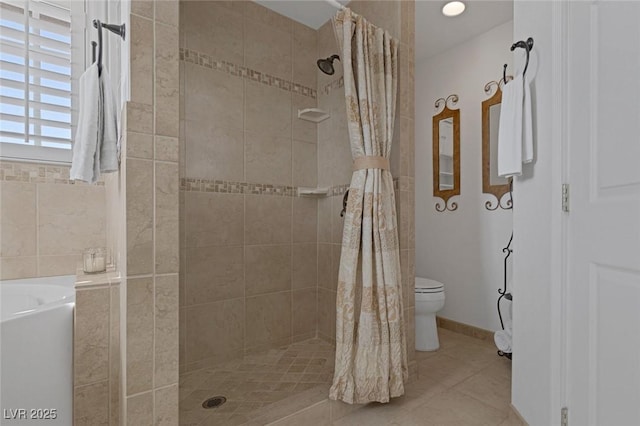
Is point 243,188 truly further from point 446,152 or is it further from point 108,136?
point 446,152

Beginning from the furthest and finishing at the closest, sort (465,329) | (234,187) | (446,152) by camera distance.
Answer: (446,152)
(465,329)
(234,187)

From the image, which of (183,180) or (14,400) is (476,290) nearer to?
(183,180)

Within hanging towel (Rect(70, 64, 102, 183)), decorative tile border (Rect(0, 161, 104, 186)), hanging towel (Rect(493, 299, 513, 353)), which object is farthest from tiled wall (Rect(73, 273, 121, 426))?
hanging towel (Rect(493, 299, 513, 353))

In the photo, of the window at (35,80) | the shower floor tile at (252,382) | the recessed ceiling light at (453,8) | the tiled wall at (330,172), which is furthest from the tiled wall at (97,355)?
the recessed ceiling light at (453,8)

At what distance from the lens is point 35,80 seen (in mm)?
1832

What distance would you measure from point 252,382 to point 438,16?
298 centimetres

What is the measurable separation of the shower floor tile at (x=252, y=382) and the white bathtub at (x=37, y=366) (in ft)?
1.75

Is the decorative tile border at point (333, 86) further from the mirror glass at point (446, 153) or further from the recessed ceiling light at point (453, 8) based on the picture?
the mirror glass at point (446, 153)

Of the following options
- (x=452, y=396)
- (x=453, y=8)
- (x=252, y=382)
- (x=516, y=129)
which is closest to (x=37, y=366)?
(x=252, y=382)

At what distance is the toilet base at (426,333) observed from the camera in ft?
7.81

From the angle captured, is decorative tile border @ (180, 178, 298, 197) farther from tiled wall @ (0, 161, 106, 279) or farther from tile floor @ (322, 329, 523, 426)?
tile floor @ (322, 329, 523, 426)

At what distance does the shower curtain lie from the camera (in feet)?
5.07

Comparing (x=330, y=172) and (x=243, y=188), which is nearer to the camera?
(x=243, y=188)

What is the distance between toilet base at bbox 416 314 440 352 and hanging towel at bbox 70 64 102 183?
A: 7.49 feet
